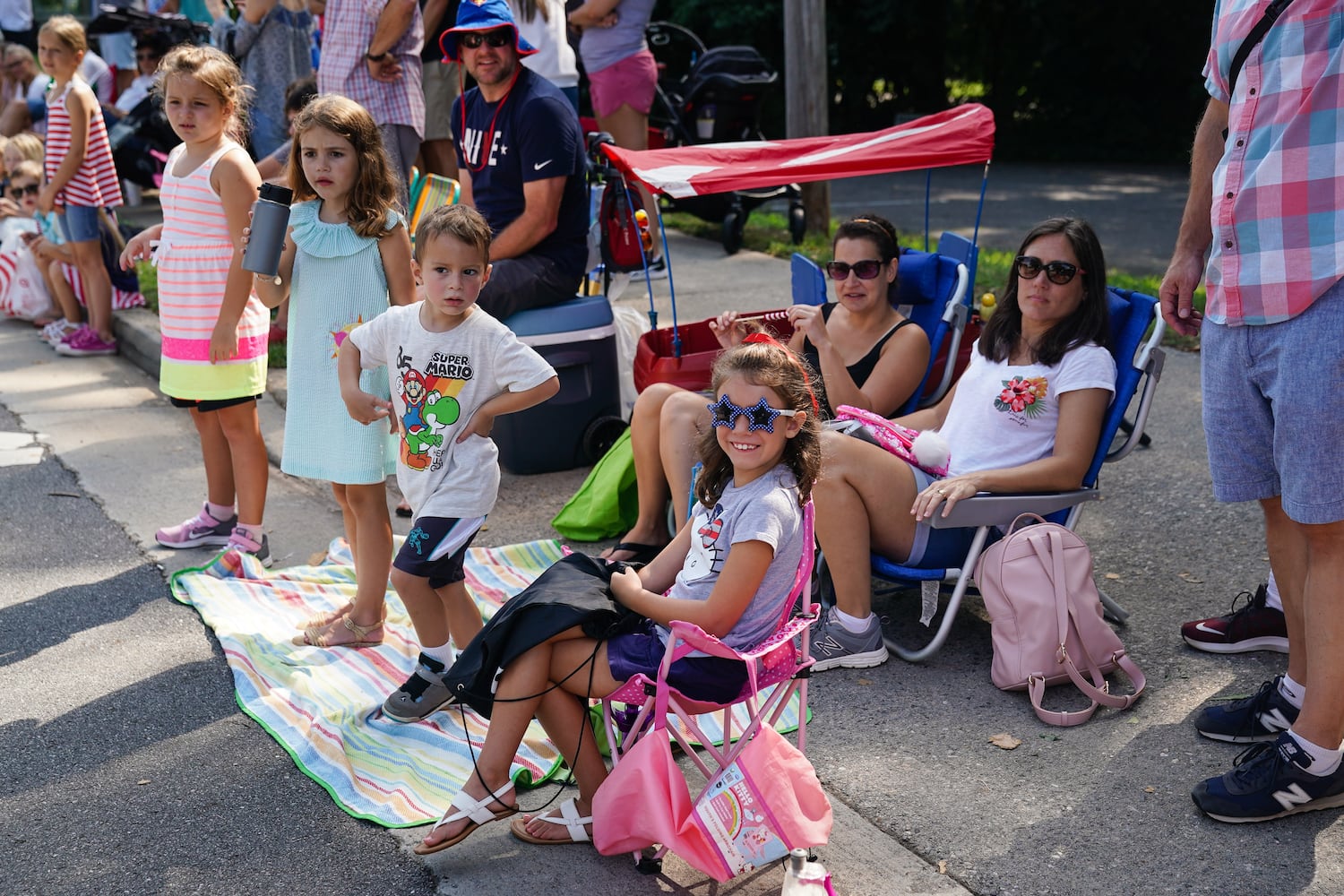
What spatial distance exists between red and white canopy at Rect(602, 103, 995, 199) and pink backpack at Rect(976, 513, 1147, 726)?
1598mm

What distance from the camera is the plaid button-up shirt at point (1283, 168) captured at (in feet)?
9.39

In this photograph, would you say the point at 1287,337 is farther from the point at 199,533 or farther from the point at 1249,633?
the point at 199,533

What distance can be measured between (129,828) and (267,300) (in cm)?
165

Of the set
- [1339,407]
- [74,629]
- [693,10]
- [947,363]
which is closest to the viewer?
[1339,407]

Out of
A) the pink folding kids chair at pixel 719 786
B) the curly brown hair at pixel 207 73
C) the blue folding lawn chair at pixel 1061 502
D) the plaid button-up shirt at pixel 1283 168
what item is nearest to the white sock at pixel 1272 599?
the blue folding lawn chair at pixel 1061 502

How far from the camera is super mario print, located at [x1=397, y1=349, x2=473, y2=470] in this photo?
3.54 meters

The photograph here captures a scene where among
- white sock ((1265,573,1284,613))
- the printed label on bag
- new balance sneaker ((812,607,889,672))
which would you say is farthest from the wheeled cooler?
the printed label on bag

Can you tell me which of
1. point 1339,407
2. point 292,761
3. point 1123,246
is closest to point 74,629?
point 292,761

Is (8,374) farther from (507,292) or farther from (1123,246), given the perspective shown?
(1123,246)

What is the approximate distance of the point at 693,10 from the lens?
1725cm

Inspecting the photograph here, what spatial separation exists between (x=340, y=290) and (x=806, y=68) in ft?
19.0

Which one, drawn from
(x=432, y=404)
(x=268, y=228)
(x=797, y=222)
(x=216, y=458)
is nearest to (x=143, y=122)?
(x=797, y=222)

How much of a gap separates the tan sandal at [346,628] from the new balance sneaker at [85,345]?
4.74m

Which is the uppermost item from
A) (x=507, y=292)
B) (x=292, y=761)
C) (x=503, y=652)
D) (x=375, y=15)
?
(x=375, y=15)
